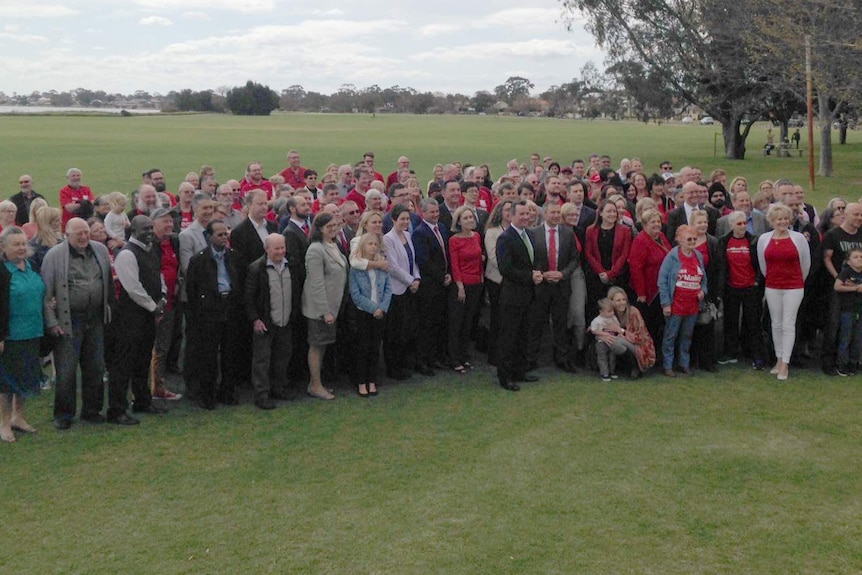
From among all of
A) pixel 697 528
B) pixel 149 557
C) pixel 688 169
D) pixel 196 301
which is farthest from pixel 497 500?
pixel 688 169

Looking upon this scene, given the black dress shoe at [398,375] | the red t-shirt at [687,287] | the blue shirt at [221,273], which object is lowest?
the black dress shoe at [398,375]

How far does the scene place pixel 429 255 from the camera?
882 centimetres

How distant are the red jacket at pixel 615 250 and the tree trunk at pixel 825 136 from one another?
23818 millimetres

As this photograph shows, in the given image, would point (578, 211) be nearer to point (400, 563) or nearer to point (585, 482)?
point (585, 482)

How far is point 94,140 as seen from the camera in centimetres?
5381

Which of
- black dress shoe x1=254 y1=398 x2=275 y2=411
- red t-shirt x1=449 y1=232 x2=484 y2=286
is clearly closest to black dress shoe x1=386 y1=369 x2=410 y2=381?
red t-shirt x1=449 y1=232 x2=484 y2=286

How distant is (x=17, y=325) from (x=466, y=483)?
3.89 meters

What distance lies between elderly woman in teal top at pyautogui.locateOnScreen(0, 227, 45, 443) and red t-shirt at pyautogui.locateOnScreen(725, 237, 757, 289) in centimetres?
681

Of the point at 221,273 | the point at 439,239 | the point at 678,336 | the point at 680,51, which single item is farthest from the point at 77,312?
the point at 680,51

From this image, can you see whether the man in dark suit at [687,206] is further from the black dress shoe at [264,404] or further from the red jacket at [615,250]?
the black dress shoe at [264,404]

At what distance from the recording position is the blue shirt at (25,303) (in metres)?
6.64

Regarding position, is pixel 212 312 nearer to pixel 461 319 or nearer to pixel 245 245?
pixel 245 245

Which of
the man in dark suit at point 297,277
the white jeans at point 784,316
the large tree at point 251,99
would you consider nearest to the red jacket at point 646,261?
the white jeans at point 784,316

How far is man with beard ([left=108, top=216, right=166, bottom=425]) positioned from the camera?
7141 millimetres
